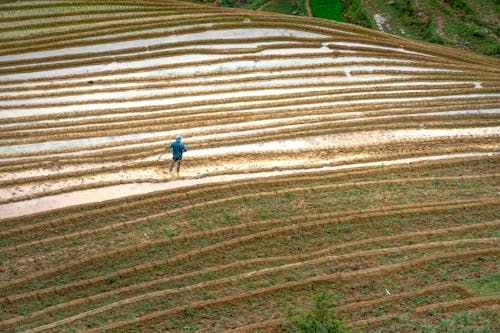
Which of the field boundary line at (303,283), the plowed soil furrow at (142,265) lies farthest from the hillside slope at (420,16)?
the plowed soil furrow at (142,265)

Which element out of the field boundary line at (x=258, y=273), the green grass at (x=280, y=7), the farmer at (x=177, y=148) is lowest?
the field boundary line at (x=258, y=273)

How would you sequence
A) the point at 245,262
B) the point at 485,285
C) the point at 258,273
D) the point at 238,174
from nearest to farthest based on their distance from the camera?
1. the point at 485,285
2. the point at 258,273
3. the point at 245,262
4. the point at 238,174

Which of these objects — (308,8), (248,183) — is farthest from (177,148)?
(308,8)

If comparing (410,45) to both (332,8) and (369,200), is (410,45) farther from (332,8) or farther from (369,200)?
(369,200)

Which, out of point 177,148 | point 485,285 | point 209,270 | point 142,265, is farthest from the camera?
point 177,148

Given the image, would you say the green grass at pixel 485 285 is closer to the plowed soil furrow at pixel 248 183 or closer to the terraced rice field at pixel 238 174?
the terraced rice field at pixel 238 174

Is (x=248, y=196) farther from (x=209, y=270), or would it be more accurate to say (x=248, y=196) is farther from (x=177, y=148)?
(x=209, y=270)

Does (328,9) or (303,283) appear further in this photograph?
(328,9)

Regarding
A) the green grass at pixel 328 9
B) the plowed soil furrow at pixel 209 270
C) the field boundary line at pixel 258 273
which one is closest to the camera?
the field boundary line at pixel 258 273
